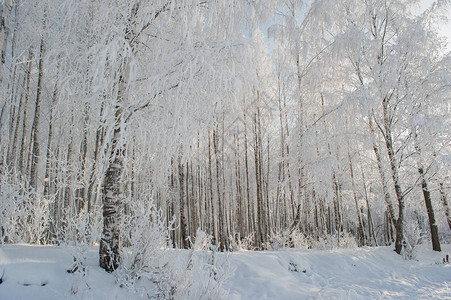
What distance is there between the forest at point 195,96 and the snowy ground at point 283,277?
1.31ft

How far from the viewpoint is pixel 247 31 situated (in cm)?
431

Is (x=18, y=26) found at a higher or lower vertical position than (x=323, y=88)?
higher

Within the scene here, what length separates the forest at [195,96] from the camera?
344cm

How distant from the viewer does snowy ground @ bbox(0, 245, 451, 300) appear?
2854mm

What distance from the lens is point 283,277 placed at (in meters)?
4.49

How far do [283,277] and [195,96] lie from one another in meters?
3.63

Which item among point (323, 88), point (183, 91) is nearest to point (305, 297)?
point (183, 91)

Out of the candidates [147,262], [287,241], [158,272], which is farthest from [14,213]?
[287,241]

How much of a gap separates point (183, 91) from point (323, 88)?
27.9 ft

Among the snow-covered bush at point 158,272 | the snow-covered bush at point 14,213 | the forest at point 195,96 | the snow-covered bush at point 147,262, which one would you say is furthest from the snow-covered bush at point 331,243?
the snow-covered bush at point 14,213

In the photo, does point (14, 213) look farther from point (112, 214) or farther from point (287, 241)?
point (287, 241)

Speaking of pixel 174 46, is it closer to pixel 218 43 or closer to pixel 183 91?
pixel 218 43

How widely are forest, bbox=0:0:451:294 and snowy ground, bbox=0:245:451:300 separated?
40cm

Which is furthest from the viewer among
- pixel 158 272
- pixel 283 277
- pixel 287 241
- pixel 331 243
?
pixel 331 243
